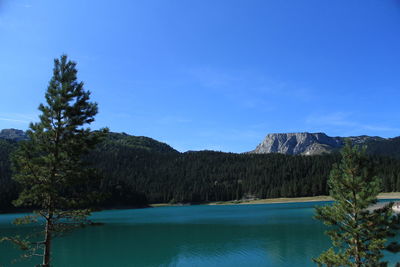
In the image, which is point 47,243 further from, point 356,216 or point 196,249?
point 196,249

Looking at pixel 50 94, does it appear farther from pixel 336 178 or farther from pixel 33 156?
pixel 336 178

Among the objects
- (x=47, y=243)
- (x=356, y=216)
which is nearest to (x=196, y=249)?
(x=356, y=216)

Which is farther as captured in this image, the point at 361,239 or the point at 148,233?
the point at 148,233

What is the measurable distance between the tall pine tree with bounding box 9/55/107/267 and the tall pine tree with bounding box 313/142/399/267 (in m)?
14.7

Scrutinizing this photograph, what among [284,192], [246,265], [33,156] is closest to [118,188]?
[284,192]

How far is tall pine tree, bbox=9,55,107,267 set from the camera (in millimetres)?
18594

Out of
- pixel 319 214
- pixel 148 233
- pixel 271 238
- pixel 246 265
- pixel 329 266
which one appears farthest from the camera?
pixel 148 233

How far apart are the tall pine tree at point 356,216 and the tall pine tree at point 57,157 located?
1468 cm

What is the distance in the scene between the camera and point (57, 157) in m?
19.4

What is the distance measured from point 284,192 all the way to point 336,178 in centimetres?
17964

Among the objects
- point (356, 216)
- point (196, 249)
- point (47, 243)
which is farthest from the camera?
point (196, 249)

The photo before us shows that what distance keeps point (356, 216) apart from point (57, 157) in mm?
17848

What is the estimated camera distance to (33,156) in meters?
19.7

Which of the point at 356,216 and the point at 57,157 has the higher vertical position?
the point at 57,157
